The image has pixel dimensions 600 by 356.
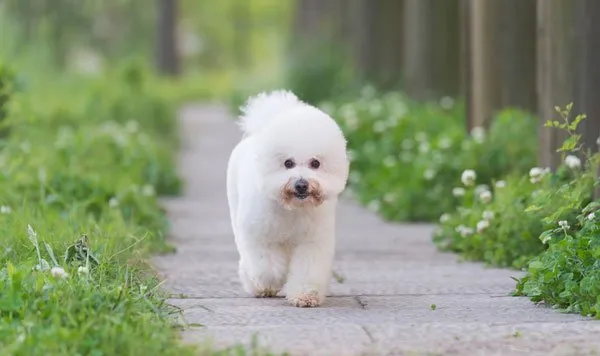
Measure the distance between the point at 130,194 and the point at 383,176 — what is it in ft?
10.2

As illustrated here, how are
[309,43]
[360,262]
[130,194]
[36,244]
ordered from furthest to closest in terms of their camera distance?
[309,43], [130,194], [360,262], [36,244]

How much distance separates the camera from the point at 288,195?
5.78 meters

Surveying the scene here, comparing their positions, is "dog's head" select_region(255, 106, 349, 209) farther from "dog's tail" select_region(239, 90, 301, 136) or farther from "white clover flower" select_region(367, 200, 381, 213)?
"white clover flower" select_region(367, 200, 381, 213)

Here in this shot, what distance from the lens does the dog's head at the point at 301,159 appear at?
5738 mm

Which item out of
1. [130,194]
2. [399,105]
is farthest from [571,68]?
[399,105]

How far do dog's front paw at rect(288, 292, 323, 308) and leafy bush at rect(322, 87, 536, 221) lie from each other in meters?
3.66

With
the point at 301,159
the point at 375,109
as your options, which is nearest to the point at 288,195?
the point at 301,159

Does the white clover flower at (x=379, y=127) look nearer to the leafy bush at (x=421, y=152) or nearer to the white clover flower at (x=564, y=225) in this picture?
the leafy bush at (x=421, y=152)

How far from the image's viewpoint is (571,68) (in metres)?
7.83

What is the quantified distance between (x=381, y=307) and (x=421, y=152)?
4657 mm

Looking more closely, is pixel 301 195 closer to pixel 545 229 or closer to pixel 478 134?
pixel 545 229

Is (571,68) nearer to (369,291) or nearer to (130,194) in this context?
(369,291)

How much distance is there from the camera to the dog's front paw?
5.98m

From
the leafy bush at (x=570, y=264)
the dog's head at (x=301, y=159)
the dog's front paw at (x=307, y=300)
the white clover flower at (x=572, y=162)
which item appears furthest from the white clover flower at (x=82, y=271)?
the white clover flower at (x=572, y=162)
